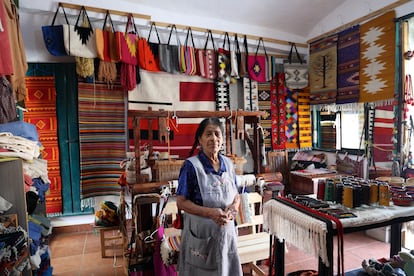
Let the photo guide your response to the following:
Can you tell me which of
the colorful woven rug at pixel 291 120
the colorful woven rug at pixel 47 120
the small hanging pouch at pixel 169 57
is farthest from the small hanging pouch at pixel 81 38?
the colorful woven rug at pixel 291 120

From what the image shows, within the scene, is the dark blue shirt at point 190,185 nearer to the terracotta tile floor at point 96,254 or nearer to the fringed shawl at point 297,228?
the fringed shawl at point 297,228

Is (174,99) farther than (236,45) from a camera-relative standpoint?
No

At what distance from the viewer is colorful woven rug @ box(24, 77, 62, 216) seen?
10.3ft

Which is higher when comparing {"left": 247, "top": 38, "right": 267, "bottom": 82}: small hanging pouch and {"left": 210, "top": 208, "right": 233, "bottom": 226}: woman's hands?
{"left": 247, "top": 38, "right": 267, "bottom": 82}: small hanging pouch

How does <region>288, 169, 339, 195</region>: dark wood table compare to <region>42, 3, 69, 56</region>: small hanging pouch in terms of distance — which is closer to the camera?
<region>42, 3, 69, 56</region>: small hanging pouch

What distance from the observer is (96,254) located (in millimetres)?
2883

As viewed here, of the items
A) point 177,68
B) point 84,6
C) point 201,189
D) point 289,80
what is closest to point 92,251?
point 201,189

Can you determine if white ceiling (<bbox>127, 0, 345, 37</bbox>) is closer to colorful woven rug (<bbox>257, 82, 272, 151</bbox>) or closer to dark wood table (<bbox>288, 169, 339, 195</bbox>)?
colorful woven rug (<bbox>257, 82, 272, 151</bbox>)

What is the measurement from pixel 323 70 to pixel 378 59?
0.82m

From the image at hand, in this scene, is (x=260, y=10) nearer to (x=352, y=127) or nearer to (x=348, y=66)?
(x=348, y=66)

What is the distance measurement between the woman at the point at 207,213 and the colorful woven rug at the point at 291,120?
2832mm

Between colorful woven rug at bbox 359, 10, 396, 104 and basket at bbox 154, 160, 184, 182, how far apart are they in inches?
98.9

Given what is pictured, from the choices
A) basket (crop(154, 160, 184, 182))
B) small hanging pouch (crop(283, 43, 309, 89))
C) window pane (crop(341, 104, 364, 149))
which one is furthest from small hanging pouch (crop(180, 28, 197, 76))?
window pane (crop(341, 104, 364, 149))

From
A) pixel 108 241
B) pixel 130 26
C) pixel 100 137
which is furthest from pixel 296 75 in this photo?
pixel 108 241
